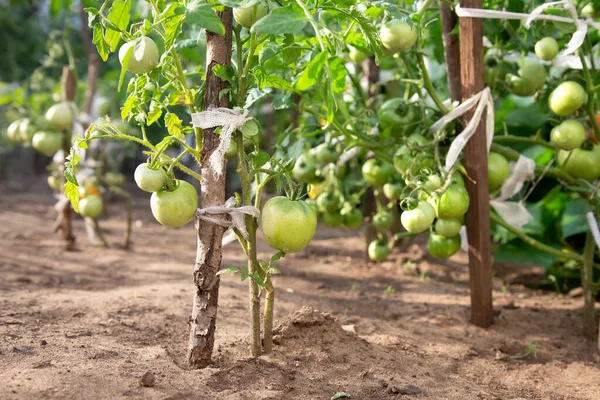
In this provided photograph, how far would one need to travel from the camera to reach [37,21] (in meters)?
8.84

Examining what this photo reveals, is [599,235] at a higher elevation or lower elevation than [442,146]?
lower

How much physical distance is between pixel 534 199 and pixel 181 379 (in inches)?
103

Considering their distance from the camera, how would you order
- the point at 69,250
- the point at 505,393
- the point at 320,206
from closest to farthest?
the point at 505,393, the point at 320,206, the point at 69,250

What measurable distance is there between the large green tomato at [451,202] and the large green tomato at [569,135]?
15.3 inches

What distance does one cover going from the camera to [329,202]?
2914 mm

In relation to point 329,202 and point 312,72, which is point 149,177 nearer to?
point 312,72

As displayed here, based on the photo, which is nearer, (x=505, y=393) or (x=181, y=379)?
(x=181, y=379)

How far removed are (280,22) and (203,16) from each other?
0.55ft

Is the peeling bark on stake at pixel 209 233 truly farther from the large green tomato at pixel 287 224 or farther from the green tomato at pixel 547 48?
the green tomato at pixel 547 48

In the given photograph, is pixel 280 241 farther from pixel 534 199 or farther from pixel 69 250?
pixel 69 250

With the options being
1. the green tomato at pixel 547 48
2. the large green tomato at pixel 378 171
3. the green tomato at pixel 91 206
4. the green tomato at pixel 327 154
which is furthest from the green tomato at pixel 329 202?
the green tomato at pixel 91 206

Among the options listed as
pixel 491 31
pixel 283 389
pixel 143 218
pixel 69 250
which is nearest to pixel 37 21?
pixel 143 218

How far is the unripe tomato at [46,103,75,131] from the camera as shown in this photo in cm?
352

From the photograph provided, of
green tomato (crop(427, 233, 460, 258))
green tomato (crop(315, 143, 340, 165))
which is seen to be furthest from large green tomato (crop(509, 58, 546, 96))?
green tomato (crop(315, 143, 340, 165))
